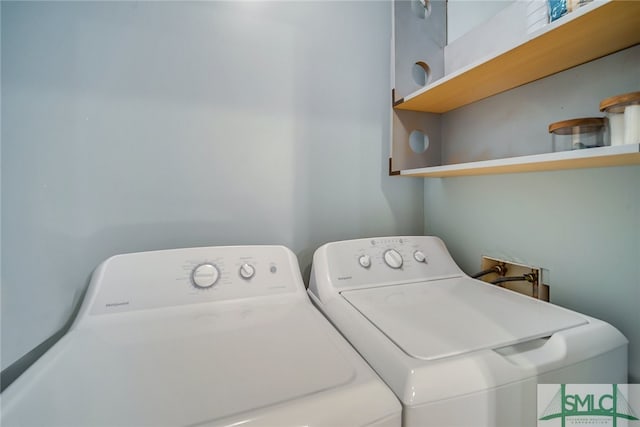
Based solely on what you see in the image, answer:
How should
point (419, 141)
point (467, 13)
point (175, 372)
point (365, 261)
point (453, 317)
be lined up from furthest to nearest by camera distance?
point (419, 141) < point (467, 13) < point (365, 261) < point (453, 317) < point (175, 372)

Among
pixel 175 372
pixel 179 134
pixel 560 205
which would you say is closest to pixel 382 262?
pixel 560 205

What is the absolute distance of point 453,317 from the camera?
23.6 inches

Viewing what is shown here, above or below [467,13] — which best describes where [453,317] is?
below

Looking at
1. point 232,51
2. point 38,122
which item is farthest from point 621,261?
point 38,122

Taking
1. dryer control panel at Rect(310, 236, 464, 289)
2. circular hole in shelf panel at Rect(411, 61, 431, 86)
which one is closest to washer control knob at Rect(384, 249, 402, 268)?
dryer control panel at Rect(310, 236, 464, 289)

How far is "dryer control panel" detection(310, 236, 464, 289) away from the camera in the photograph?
0.83 meters

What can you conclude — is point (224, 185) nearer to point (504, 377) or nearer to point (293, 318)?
point (293, 318)

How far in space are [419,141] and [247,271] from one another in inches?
35.6

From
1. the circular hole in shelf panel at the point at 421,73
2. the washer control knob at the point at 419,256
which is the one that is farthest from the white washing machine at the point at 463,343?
the circular hole in shelf panel at the point at 421,73

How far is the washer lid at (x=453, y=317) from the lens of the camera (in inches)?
19.3

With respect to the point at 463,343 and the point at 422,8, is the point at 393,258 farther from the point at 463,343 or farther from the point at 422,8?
the point at 422,8

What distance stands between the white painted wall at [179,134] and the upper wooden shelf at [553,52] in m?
0.34

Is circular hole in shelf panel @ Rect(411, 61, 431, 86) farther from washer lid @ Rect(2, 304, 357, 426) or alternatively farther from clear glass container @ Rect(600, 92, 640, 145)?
washer lid @ Rect(2, 304, 357, 426)

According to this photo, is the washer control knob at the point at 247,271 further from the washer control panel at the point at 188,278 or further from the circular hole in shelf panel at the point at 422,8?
the circular hole in shelf panel at the point at 422,8
